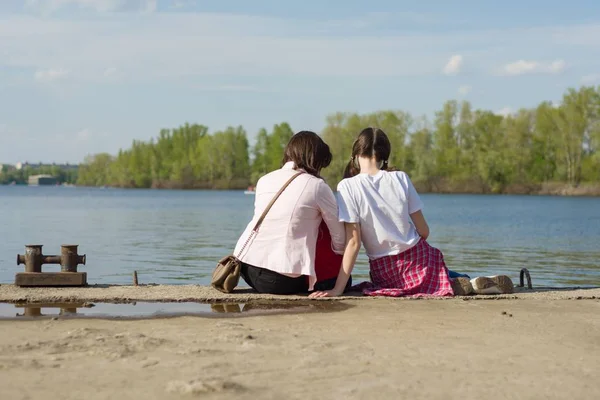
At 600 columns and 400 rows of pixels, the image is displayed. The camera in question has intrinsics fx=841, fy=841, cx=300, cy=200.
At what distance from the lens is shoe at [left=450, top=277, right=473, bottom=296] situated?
8148 mm

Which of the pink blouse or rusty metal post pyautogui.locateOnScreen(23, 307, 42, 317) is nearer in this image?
rusty metal post pyautogui.locateOnScreen(23, 307, 42, 317)

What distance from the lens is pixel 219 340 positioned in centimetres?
579

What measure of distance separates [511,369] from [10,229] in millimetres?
28404

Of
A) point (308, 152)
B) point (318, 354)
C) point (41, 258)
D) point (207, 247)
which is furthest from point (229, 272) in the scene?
point (207, 247)

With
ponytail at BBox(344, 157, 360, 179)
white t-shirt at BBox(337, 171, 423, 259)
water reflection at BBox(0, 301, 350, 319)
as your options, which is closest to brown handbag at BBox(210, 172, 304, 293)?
water reflection at BBox(0, 301, 350, 319)

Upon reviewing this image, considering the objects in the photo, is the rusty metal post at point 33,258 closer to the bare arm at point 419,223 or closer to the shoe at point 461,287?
the bare arm at point 419,223

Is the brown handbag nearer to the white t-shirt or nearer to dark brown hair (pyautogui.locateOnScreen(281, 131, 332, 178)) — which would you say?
dark brown hair (pyautogui.locateOnScreen(281, 131, 332, 178))

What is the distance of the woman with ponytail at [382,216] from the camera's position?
→ 773 cm

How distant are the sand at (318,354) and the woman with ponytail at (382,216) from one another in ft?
1.58

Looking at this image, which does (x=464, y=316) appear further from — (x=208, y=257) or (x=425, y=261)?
(x=208, y=257)

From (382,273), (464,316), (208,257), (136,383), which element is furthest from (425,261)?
(208,257)

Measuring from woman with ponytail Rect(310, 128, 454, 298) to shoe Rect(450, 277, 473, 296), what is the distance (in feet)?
1.20

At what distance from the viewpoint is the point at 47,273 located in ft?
26.6

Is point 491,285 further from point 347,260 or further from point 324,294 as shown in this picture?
point 324,294
